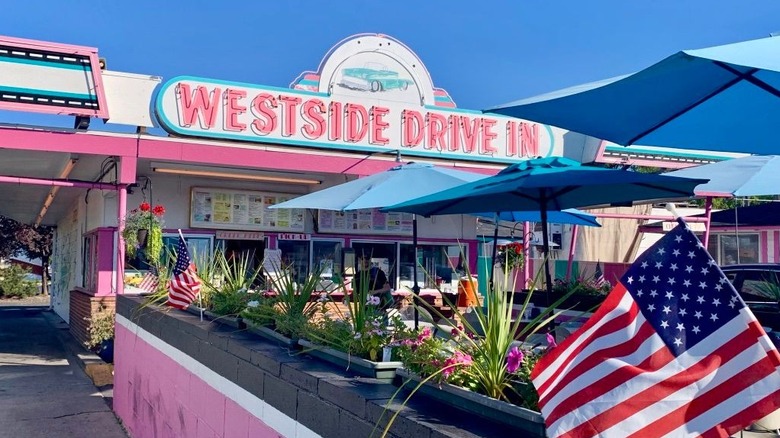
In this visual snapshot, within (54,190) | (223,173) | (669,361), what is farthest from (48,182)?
(669,361)

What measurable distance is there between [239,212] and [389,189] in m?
7.33

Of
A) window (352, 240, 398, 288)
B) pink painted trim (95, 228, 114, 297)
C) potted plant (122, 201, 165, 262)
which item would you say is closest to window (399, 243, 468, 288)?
window (352, 240, 398, 288)

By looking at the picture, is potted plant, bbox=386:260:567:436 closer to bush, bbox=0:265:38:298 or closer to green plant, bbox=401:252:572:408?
green plant, bbox=401:252:572:408

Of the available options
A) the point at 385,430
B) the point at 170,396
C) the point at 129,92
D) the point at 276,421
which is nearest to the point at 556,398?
the point at 385,430

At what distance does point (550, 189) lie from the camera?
6.49 metres

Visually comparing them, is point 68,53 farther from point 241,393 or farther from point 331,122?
point 241,393

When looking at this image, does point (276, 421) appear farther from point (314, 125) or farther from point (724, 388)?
point (314, 125)

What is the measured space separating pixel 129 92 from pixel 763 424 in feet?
37.1

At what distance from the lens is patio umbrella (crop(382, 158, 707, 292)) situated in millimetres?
5168

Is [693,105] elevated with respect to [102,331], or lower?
elevated

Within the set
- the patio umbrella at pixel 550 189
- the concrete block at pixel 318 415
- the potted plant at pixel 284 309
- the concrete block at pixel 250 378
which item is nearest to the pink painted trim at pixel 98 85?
the patio umbrella at pixel 550 189

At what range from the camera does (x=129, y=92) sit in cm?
1240

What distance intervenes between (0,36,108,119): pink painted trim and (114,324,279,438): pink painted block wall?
3.62m

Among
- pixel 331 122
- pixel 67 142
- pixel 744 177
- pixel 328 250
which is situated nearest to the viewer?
pixel 744 177
